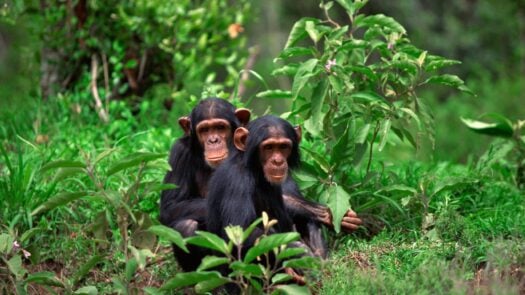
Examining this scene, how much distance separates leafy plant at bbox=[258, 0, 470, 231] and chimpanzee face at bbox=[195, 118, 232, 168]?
0.44 metres

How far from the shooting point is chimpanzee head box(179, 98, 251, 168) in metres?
5.69

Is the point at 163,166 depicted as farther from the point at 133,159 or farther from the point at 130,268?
the point at 130,268

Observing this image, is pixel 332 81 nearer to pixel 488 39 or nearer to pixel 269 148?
pixel 269 148

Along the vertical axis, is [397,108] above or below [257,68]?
above

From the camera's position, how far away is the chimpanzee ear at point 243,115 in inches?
228

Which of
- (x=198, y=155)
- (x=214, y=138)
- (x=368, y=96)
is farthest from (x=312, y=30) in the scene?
(x=198, y=155)

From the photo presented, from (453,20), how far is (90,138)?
1051cm

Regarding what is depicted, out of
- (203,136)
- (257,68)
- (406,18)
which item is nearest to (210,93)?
(203,136)

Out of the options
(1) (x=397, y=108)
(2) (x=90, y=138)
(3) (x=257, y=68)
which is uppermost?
(1) (x=397, y=108)

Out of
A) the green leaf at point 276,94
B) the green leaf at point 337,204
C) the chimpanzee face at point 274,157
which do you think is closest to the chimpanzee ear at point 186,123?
the green leaf at point 276,94

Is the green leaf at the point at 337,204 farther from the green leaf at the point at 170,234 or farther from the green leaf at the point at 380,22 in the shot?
the green leaf at the point at 170,234

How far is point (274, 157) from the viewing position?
16.6ft

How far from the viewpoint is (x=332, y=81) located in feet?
18.4

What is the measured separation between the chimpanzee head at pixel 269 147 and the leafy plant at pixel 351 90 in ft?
1.59
